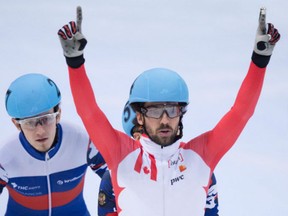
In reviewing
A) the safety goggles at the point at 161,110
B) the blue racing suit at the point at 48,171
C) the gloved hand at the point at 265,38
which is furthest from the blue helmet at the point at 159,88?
the blue racing suit at the point at 48,171

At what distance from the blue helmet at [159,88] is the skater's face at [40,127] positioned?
2.75ft

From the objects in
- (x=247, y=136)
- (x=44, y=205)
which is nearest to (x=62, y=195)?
(x=44, y=205)

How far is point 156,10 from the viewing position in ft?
36.6

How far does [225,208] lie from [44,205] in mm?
2433

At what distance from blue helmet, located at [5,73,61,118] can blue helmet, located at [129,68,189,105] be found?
0.86 meters

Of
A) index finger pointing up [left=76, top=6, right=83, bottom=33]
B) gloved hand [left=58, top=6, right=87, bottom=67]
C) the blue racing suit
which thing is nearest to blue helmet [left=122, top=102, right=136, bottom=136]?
the blue racing suit

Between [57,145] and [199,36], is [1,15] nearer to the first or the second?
[199,36]

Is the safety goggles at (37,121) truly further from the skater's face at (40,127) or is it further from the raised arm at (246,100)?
the raised arm at (246,100)

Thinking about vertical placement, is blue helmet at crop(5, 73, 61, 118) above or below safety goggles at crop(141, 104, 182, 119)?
below

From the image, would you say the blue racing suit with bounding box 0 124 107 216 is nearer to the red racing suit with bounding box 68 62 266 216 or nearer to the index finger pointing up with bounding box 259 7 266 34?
the red racing suit with bounding box 68 62 266 216

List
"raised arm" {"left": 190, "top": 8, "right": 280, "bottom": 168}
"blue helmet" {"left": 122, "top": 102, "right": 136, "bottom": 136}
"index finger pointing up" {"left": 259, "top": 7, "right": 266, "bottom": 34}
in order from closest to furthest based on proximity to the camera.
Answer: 1. "index finger pointing up" {"left": 259, "top": 7, "right": 266, "bottom": 34}
2. "raised arm" {"left": 190, "top": 8, "right": 280, "bottom": 168}
3. "blue helmet" {"left": 122, "top": 102, "right": 136, "bottom": 136}

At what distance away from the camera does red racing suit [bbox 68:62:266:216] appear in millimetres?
3719

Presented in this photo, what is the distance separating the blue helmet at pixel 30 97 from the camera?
4.37 meters

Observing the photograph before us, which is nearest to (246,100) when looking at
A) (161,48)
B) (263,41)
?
(263,41)
